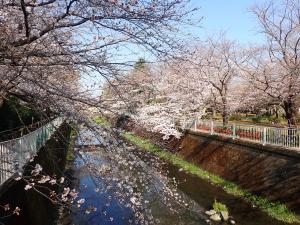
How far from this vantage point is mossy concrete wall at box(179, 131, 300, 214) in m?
15.1

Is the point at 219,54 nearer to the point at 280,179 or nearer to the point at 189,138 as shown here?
the point at 189,138

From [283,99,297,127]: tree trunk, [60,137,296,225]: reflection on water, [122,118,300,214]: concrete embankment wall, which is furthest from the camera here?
[283,99,297,127]: tree trunk

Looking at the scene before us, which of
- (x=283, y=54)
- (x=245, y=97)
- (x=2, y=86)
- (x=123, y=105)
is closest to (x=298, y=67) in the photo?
(x=283, y=54)

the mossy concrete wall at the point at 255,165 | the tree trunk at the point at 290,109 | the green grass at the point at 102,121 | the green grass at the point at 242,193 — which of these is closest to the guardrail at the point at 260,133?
the mossy concrete wall at the point at 255,165

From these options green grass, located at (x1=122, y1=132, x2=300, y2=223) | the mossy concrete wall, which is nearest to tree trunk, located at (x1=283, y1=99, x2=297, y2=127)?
the mossy concrete wall

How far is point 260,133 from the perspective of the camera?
62.4 feet

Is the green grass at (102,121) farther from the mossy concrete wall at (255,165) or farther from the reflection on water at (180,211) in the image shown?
the mossy concrete wall at (255,165)

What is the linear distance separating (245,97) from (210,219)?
12777mm

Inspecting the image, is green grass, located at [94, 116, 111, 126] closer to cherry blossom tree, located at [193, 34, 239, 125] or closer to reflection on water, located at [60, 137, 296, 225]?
reflection on water, located at [60, 137, 296, 225]

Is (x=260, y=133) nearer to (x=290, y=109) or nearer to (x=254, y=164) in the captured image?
(x=254, y=164)

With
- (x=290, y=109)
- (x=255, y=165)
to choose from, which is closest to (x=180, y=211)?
(x=255, y=165)

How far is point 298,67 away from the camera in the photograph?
59.7 feet

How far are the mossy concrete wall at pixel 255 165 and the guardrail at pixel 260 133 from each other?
33 centimetres

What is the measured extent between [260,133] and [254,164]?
5.22ft
